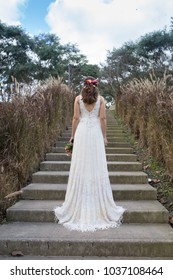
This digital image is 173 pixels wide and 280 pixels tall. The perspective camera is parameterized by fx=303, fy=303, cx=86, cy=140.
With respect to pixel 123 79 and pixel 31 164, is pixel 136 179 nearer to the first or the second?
pixel 31 164

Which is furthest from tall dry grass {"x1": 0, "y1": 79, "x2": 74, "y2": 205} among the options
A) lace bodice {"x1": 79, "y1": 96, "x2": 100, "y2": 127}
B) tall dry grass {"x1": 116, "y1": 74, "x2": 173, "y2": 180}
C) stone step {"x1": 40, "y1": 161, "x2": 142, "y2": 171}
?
tall dry grass {"x1": 116, "y1": 74, "x2": 173, "y2": 180}

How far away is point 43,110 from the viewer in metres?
5.48

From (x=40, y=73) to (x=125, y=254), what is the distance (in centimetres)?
1947

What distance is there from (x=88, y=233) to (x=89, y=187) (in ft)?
1.64

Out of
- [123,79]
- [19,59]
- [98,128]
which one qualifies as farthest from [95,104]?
[19,59]

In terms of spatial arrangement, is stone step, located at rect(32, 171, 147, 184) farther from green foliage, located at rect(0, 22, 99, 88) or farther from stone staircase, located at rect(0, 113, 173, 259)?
green foliage, located at rect(0, 22, 99, 88)

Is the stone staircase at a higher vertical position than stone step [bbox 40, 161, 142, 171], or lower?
lower

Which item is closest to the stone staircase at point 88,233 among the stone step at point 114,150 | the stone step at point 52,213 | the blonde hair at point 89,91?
the stone step at point 52,213

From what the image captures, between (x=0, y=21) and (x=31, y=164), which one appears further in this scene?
(x=0, y=21)

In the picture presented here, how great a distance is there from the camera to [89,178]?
334 cm

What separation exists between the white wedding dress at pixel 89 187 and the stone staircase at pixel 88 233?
12cm

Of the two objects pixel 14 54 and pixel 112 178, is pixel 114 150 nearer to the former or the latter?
pixel 112 178

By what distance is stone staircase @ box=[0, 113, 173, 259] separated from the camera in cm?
287
